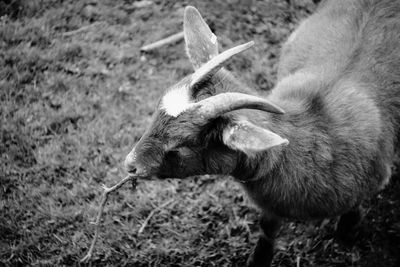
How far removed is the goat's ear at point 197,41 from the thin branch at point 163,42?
224cm

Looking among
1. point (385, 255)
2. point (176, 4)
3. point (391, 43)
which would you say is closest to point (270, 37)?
point (176, 4)

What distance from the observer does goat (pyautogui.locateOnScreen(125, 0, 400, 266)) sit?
2.61m

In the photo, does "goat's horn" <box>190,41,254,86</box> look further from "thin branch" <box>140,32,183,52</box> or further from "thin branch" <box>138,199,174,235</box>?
"thin branch" <box>140,32,183,52</box>

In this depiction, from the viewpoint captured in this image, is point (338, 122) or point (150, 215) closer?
point (338, 122)

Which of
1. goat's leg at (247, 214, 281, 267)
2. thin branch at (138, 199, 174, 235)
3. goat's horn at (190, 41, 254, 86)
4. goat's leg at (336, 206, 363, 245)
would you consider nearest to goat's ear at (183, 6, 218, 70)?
goat's horn at (190, 41, 254, 86)

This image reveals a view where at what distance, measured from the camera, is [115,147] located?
177 inches

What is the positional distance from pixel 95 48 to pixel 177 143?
294 centimetres

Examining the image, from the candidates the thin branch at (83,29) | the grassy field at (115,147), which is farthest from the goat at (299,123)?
the thin branch at (83,29)

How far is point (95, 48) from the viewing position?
5.15 metres

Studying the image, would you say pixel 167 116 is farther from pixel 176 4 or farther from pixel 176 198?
pixel 176 4

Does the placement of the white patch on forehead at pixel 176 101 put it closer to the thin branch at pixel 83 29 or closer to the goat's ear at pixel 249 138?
the goat's ear at pixel 249 138

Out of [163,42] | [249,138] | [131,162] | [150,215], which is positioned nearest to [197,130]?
[249,138]

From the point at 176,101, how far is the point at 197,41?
537mm

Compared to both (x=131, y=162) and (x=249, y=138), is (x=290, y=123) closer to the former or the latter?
(x=249, y=138)
